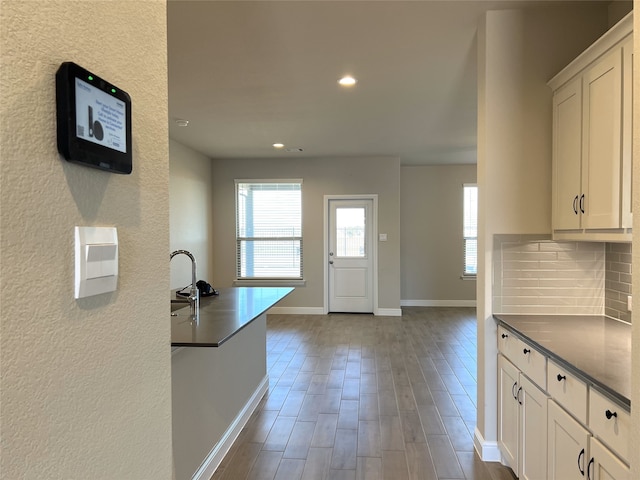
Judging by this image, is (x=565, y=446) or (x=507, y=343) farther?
(x=507, y=343)

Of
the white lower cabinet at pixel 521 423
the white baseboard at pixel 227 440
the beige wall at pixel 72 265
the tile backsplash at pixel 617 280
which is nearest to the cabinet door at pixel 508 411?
the white lower cabinet at pixel 521 423

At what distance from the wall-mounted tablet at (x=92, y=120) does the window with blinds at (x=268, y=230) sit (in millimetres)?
6231

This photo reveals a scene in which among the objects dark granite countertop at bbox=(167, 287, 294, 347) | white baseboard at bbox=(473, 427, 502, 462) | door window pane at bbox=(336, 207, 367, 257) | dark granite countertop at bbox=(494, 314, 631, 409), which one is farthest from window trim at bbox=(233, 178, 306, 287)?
dark granite countertop at bbox=(494, 314, 631, 409)

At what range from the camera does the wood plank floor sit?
240cm

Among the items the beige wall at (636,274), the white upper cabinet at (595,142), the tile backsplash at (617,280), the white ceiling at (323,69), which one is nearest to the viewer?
the beige wall at (636,274)

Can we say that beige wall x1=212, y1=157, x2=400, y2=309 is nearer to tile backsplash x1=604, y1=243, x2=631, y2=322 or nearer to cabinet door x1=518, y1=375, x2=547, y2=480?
tile backsplash x1=604, y1=243, x2=631, y2=322

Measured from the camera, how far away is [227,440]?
257cm

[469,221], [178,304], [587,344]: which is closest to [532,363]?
[587,344]

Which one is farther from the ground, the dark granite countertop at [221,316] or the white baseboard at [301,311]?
the dark granite countertop at [221,316]

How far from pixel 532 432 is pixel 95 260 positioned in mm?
2078

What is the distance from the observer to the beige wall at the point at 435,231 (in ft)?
24.0

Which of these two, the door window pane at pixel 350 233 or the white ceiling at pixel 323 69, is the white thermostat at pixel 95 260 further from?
the door window pane at pixel 350 233

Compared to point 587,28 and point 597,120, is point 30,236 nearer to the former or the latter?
point 597,120

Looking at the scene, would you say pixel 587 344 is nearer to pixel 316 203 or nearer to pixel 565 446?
pixel 565 446
